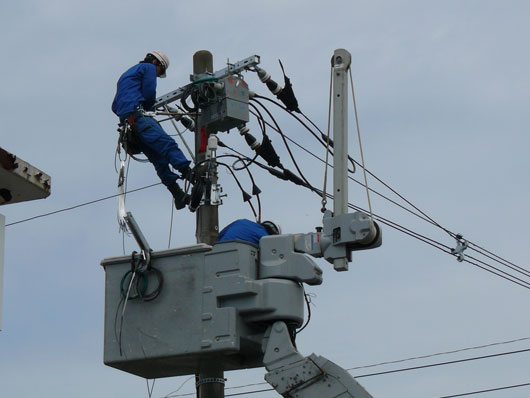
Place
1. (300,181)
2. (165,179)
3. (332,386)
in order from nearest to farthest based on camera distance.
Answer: (332,386) → (165,179) → (300,181)

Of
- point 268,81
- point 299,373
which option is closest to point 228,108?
point 268,81

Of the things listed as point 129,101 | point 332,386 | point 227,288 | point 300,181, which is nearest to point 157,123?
point 129,101

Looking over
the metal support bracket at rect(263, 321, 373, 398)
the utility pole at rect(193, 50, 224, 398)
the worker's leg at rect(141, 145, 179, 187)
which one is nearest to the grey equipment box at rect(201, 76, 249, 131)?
the utility pole at rect(193, 50, 224, 398)

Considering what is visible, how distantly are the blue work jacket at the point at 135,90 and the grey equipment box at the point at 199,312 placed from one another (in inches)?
89.3

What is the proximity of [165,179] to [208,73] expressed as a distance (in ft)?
4.07

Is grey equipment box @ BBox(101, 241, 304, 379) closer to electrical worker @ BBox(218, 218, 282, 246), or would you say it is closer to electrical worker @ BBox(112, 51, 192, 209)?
electrical worker @ BBox(218, 218, 282, 246)

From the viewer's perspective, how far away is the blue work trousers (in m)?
14.2

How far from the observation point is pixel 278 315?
12305mm

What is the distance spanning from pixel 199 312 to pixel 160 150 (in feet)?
8.19

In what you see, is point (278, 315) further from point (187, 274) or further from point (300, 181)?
point (300, 181)

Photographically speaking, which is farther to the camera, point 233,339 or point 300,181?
point 300,181

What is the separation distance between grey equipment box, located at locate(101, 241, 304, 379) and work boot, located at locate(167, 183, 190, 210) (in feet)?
5.55

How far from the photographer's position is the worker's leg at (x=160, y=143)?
46.5 ft

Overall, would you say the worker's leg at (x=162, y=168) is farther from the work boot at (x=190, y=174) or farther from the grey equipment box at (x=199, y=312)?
the grey equipment box at (x=199, y=312)
